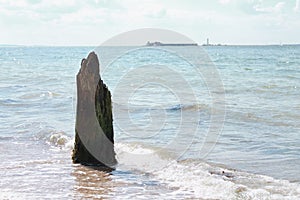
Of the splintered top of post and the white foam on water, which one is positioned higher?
the splintered top of post

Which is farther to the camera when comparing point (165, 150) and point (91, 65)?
point (165, 150)

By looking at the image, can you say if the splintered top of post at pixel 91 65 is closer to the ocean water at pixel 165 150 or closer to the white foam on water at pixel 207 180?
the ocean water at pixel 165 150

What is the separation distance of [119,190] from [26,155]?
12.7 ft

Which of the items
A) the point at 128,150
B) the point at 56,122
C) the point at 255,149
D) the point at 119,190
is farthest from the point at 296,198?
the point at 56,122

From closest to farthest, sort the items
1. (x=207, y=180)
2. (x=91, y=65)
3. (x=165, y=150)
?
(x=207, y=180) < (x=91, y=65) < (x=165, y=150)

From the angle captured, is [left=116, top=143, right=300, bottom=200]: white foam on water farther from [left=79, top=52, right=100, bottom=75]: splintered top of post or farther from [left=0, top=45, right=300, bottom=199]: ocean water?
[left=79, top=52, right=100, bottom=75]: splintered top of post

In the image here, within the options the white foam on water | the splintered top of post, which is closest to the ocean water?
the white foam on water

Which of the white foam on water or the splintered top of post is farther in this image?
the splintered top of post

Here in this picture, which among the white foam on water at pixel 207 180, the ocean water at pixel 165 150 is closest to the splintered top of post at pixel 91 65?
the ocean water at pixel 165 150

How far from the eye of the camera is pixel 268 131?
14.7 metres

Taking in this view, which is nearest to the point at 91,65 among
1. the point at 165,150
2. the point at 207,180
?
the point at 207,180

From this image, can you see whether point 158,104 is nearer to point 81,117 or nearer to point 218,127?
point 218,127

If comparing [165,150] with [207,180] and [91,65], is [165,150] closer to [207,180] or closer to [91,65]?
[207,180]

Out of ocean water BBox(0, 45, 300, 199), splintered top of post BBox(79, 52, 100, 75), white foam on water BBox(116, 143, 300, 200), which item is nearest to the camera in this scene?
white foam on water BBox(116, 143, 300, 200)
